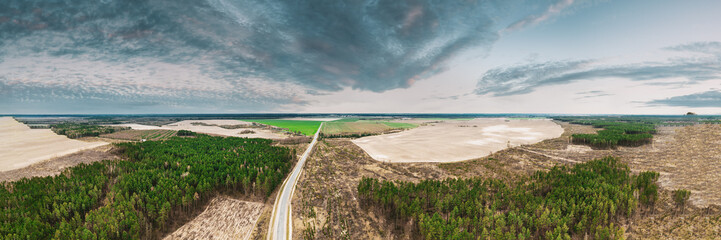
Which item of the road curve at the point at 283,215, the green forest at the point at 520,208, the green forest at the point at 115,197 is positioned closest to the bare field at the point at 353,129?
the green forest at the point at 115,197

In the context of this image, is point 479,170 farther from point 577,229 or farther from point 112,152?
point 112,152

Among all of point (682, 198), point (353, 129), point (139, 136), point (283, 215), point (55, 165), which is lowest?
point (283, 215)

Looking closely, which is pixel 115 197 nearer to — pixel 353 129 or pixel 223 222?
pixel 223 222

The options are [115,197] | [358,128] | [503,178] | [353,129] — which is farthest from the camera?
[358,128]

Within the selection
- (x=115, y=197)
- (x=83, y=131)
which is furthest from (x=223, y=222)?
(x=83, y=131)

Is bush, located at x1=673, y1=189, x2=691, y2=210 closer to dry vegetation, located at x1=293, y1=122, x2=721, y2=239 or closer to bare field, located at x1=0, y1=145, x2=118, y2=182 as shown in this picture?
dry vegetation, located at x1=293, y1=122, x2=721, y2=239

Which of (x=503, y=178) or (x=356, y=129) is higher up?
(x=356, y=129)

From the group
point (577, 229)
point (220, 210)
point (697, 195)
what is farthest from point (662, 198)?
point (220, 210)
